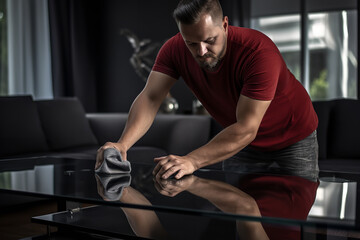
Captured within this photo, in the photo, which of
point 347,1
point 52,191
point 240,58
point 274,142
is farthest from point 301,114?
point 347,1

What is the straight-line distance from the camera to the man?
1571mm

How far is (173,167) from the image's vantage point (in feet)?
4.78

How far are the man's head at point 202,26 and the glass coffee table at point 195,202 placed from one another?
0.42 m

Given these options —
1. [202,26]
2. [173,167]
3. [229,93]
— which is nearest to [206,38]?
[202,26]

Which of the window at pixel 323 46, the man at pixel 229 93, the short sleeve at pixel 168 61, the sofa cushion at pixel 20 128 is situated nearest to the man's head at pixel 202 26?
the man at pixel 229 93

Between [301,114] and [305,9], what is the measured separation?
10.6 feet

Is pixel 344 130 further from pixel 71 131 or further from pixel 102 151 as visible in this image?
pixel 102 151

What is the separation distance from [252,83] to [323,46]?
11.7ft

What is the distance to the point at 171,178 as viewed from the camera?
149 centimetres

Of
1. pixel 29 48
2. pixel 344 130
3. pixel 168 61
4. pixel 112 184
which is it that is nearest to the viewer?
pixel 112 184

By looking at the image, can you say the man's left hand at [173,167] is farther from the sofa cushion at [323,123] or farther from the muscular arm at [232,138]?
the sofa cushion at [323,123]

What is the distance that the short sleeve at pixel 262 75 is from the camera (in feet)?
5.31

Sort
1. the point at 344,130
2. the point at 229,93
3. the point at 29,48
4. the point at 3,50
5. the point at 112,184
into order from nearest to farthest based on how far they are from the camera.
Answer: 1. the point at 112,184
2. the point at 229,93
3. the point at 344,130
4. the point at 3,50
5. the point at 29,48

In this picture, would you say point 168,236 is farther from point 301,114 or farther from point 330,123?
point 330,123
